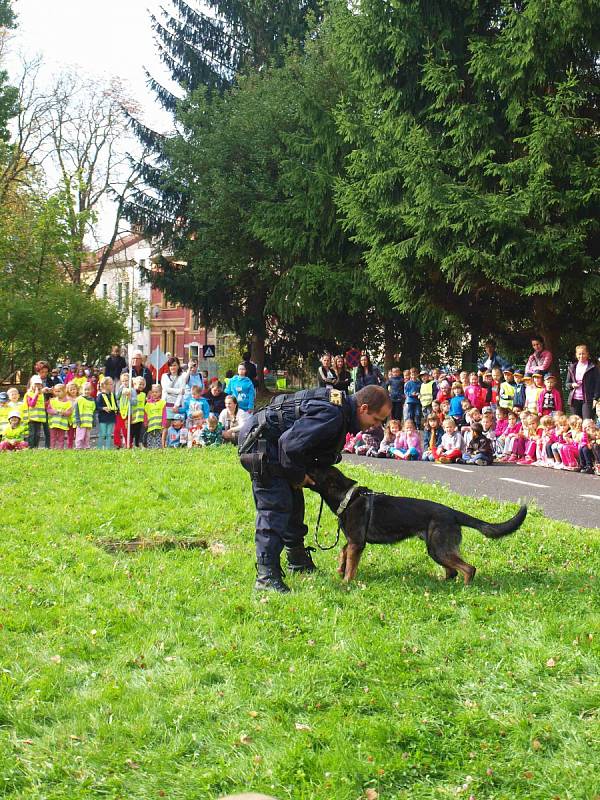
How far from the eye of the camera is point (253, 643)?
18.2 feet

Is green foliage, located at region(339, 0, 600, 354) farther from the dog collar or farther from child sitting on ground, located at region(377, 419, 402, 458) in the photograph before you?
the dog collar

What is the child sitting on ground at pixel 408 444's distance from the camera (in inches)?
749

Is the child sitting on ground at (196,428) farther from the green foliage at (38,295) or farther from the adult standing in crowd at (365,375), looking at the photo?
the green foliage at (38,295)

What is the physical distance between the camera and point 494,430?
61.0 feet

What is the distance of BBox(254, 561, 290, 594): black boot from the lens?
22.0ft

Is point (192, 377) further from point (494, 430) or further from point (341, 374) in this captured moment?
point (494, 430)

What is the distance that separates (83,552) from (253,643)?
10.3ft

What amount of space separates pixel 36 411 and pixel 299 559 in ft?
42.8

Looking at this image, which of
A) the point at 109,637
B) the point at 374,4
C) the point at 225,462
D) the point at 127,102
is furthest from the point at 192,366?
the point at 127,102

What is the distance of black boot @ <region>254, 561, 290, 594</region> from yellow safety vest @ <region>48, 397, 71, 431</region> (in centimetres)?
1315

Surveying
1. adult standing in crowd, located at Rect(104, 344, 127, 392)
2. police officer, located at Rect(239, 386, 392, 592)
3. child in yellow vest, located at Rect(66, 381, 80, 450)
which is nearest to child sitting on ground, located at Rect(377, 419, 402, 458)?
child in yellow vest, located at Rect(66, 381, 80, 450)

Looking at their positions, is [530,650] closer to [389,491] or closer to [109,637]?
[109,637]

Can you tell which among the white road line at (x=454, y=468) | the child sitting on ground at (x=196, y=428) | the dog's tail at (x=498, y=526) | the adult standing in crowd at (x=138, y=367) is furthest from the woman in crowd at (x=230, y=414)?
the dog's tail at (x=498, y=526)

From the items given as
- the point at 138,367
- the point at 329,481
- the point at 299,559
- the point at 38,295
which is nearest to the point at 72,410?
the point at 138,367
